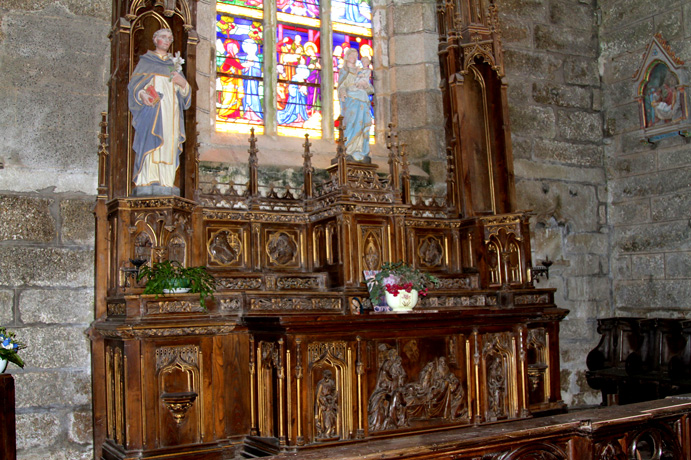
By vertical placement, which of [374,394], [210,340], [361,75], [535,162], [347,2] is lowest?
[374,394]

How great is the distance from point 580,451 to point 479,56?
6.68 metres

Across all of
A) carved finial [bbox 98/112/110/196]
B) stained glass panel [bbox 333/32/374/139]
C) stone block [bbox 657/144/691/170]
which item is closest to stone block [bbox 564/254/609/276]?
stone block [bbox 657/144/691/170]

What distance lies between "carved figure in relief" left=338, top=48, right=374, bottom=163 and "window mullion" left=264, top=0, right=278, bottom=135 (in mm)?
1154

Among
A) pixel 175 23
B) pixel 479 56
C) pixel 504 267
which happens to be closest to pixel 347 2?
pixel 479 56

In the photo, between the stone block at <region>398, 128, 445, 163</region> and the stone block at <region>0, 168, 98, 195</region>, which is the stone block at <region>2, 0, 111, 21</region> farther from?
the stone block at <region>398, 128, 445, 163</region>

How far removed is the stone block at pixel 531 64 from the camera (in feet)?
31.8

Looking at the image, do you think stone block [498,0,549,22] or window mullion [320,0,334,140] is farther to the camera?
stone block [498,0,549,22]

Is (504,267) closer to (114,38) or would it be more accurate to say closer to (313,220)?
(313,220)

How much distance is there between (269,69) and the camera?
344 inches

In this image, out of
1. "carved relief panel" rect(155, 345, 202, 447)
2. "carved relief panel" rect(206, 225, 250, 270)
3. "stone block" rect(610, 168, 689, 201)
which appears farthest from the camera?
"stone block" rect(610, 168, 689, 201)

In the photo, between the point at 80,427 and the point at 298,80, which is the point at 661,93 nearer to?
the point at 298,80

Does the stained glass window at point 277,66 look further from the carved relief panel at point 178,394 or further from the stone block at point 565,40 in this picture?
the carved relief panel at point 178,394

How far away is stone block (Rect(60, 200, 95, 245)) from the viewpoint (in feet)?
22.8

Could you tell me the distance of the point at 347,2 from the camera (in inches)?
375
